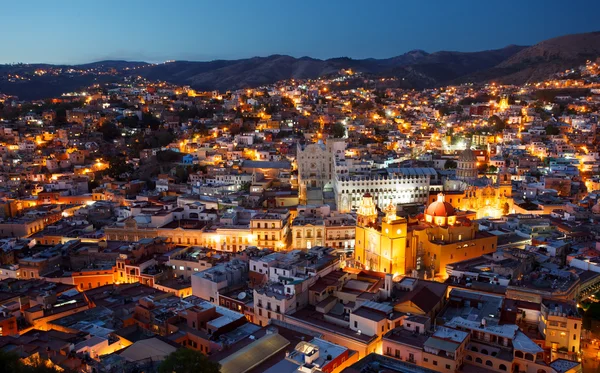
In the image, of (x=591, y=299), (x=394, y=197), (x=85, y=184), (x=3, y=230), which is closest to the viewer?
(x=591, y=299)

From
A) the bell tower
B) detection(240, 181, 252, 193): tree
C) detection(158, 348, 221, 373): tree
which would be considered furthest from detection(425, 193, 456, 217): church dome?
detection(240, 181, 252, 193): tree

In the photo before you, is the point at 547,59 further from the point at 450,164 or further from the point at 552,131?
the point at 450,164

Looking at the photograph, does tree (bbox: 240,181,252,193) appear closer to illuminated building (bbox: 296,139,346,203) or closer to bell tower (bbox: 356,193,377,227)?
illuminated building (bbox: 296,139,346,203)

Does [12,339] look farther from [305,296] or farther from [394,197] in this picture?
[394,197]

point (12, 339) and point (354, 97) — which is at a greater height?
point (354, 97)

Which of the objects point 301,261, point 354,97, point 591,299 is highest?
point 354,97

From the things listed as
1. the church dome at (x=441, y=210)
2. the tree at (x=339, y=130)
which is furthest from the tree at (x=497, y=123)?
the church dome at (x=441, y=210)

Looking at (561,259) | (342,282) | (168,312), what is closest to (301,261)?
(342,282)

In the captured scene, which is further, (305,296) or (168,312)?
(305,296)
